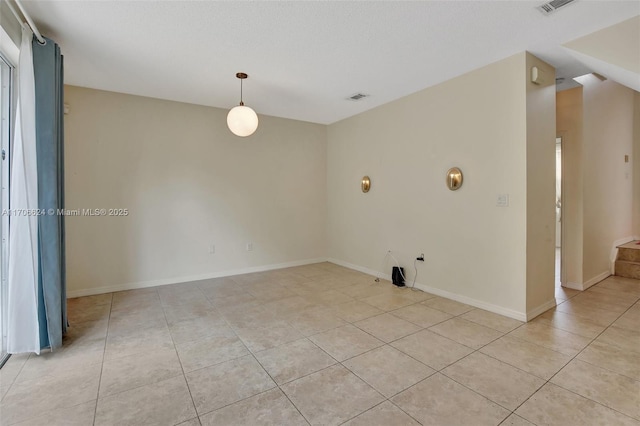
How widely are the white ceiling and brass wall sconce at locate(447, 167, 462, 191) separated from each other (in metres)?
1.08

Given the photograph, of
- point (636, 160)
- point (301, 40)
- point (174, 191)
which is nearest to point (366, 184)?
point (301, 40)

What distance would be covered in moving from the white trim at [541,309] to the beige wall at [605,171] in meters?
1.13

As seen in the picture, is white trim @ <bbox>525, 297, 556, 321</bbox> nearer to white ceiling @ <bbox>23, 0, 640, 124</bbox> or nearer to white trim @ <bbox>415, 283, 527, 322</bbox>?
white trim @ <bbox>415, 283, 527, 322</bbox>

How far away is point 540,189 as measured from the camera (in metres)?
3.02

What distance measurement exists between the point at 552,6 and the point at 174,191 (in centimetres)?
447

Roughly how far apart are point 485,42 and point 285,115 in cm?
313

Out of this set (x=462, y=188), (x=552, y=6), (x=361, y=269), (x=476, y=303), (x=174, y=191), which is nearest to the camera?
(x=552, y=6)

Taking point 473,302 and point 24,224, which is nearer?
point 24,224

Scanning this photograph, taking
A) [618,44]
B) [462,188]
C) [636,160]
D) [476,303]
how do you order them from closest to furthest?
1. [618,44]
2. [476,303]
3. [462,188]
4. [636,160]

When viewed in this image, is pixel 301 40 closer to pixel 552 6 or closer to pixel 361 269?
pixel 552 6

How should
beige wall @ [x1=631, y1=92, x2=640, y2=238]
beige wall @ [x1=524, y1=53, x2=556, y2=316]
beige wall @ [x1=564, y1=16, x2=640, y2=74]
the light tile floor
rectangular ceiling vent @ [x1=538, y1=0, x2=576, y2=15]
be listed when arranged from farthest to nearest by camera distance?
beige wall @ [x1=631, y1=92, x2=640, y2=238], beige wall @ [x1=524, y1=53, x2=556, y2=316], beige wall @ [x1=564, y1=16, x2=640, y2=74], rectangular ceiling vent @ [x1=538, y1=0, x2=576, y2=15], the light tile floor

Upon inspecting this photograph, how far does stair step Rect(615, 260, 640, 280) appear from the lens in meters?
4.30

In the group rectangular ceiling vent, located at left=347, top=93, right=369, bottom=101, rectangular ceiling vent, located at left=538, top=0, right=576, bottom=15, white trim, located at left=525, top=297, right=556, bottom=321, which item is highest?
rectangular ceiling vent, located at left=347, top=93, right=369, bottom=101

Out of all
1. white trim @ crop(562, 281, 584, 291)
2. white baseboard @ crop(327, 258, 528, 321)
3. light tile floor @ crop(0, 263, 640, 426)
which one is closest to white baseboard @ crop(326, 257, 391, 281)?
white baseboard @ crop(327, 258, 528, 321)
